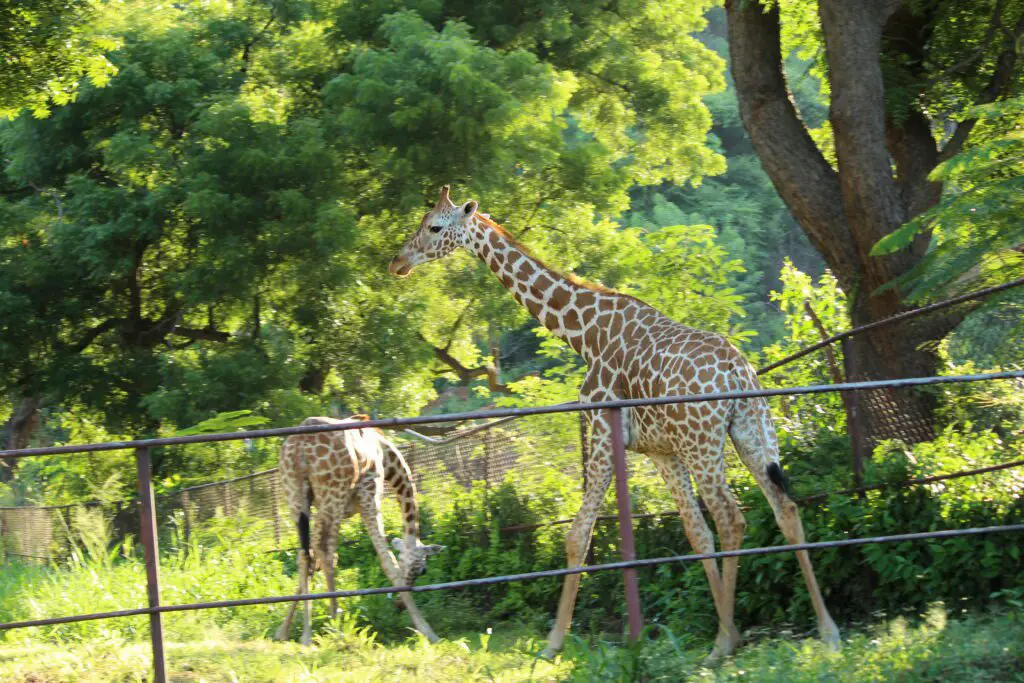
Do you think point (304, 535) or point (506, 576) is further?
point (304, 535)

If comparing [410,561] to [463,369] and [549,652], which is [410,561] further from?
[463,369]

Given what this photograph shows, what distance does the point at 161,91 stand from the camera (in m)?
16.7

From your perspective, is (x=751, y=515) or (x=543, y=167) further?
(x=543, y=167)

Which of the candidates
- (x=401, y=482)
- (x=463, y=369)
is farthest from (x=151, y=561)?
(x=463, y=369)

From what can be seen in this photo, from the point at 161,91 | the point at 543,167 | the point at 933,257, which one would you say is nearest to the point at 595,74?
the point at 543,167

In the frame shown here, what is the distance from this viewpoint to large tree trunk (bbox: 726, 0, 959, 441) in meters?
11.3

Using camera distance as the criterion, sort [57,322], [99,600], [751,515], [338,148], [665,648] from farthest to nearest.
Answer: [57,322]
[338,148]
[99,600]
[751,515]
[665,648]

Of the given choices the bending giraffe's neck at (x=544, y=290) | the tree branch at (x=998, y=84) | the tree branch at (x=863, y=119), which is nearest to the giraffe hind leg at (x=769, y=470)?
the bending giraffe's neck at (x=544, y=290)

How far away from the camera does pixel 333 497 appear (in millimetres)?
9336

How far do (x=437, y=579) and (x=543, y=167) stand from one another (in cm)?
860

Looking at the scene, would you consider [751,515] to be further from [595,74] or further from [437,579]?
[595,74]

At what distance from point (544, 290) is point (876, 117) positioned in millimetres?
4171

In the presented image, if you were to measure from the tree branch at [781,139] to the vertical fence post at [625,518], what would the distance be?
23.1 ft

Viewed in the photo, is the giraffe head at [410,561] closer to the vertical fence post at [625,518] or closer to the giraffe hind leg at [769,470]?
the giraffe hind leg at [769,470]
